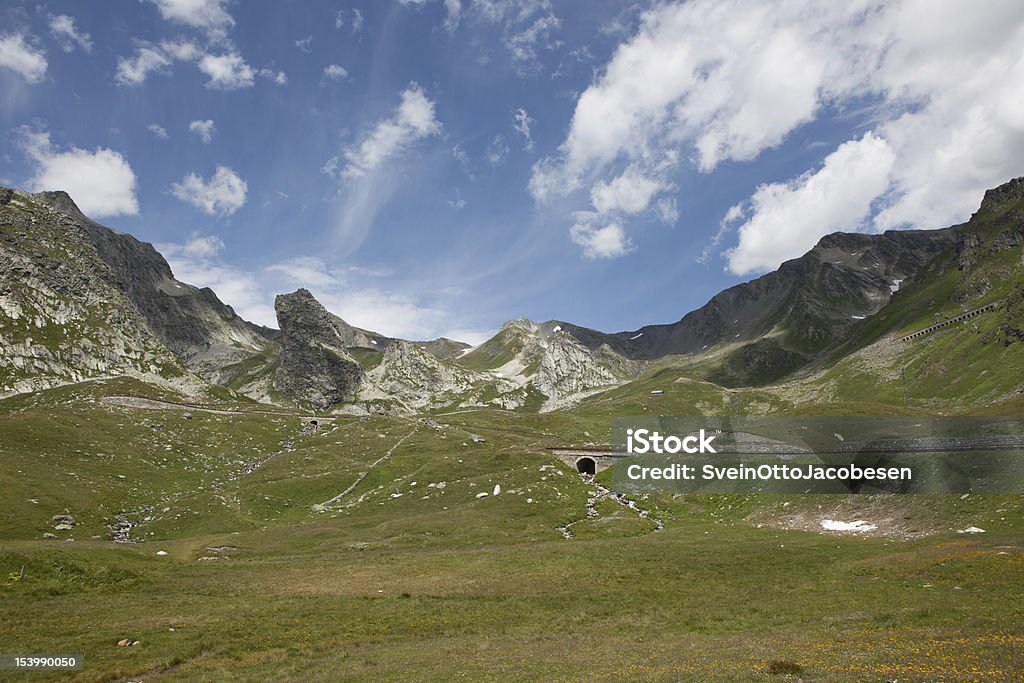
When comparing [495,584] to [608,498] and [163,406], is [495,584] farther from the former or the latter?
[163,406]

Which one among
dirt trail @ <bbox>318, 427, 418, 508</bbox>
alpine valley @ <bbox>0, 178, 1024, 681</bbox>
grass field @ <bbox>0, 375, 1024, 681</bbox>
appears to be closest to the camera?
grass field @ <bbox>0, 375, 1024, 681</bbox>

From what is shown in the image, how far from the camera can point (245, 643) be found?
27.7 m

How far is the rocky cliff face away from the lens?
515ft

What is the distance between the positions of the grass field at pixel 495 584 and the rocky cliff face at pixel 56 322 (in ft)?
281

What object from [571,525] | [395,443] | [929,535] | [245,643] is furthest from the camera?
[395,443]

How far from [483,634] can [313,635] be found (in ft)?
30.8

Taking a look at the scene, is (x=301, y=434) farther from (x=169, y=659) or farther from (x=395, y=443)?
(x=169, y=659)

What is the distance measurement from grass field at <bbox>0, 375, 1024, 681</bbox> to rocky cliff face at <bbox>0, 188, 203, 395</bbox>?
85594 millimetres

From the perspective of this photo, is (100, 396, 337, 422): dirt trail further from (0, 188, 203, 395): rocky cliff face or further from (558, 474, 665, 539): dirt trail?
(558, 474, 665, 539): dirt trail

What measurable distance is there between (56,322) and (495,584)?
199m

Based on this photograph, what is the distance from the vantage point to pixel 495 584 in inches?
1624

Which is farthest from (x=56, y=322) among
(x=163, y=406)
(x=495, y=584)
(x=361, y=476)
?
(x=495, y=584)

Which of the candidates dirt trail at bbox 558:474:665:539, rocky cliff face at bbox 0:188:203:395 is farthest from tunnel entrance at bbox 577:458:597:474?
rocky cliff face at bbox 0:188:203:395

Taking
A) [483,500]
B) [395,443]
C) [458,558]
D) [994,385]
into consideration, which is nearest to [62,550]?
[458,558]
